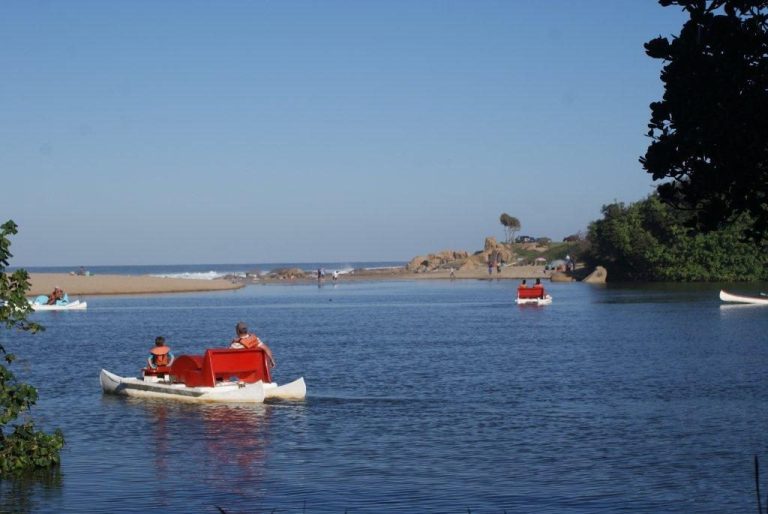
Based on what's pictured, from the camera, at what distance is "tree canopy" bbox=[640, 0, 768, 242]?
12.4 m

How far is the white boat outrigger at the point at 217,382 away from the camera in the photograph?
29000 mm

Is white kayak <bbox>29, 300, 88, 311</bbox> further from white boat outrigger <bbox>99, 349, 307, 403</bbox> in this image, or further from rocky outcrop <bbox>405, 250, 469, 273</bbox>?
rocky outcrop <bbox>405, 250, 469, 273</bbox>

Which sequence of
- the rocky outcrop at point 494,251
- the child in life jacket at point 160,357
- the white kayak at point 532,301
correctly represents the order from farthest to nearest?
the rocky outcrop at point 494,251
the white kayak at point 532,301
the child in life jacket at point 160,357

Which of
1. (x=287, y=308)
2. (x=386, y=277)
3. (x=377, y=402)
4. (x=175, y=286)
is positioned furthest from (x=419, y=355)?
(x=386, y=277)

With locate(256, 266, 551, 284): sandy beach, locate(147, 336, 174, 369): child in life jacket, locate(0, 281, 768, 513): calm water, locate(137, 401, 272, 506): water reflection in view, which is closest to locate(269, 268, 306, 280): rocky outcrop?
locate(256, 266, 551, 284): sandy beach

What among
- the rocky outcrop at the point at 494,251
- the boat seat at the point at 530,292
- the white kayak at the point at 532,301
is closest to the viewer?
the white kayak at the point at 532,301

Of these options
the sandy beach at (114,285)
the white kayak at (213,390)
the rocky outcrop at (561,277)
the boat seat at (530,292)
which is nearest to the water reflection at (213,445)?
Result: the white kayak at (213,390)

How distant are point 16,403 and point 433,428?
9.54m

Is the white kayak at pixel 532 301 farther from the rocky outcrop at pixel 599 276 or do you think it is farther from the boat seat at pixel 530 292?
the rocky outcrop at pixel 599 276

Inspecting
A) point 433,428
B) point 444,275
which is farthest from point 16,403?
point 444,275

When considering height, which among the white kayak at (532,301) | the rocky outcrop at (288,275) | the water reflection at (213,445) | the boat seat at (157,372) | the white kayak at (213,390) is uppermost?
the rocky outcrop at (288,275)

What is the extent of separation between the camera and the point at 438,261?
185 metres

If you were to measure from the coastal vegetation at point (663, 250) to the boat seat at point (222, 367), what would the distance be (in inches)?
3355

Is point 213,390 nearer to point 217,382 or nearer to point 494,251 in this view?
point 217,382
